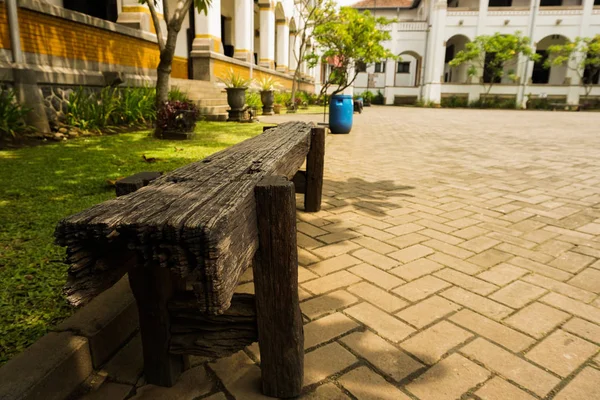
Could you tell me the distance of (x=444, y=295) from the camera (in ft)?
7.90

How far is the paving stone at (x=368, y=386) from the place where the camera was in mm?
1612

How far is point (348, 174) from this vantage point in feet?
18.6

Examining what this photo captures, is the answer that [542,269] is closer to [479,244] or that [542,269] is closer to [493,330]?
[479,244]

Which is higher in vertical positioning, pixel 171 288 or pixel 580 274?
pixel 171 288

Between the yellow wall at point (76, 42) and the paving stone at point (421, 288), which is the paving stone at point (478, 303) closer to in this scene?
the paving stone at point (421, 288)

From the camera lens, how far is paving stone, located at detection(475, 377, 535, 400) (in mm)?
1614

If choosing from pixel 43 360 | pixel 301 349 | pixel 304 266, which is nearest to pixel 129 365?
pixel 43 360

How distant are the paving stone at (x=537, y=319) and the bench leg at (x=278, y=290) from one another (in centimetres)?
125

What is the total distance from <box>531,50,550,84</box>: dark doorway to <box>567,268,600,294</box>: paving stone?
36615mm

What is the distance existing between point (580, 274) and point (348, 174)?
10.8 ft

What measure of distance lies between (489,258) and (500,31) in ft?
112

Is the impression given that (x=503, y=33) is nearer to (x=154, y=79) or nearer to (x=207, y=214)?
(x=154, y=79)

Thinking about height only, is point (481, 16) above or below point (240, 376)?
above

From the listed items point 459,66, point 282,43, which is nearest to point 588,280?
point 282,43
